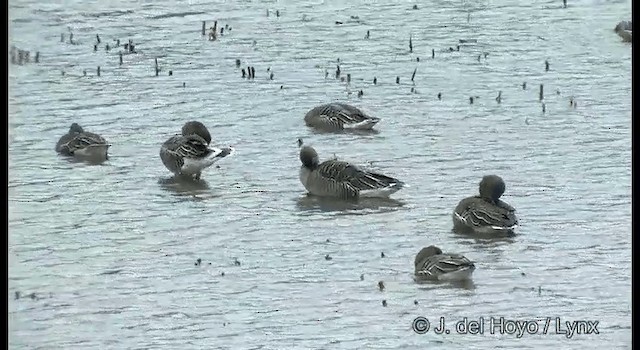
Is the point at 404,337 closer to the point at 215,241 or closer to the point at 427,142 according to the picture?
the point at 215,241

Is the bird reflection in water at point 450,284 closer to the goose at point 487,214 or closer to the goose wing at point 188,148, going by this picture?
the goose at point 487,214

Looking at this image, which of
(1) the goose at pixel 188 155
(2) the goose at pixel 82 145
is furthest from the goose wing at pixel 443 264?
(2) the goose at pixel 82 145

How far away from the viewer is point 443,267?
33.5ft

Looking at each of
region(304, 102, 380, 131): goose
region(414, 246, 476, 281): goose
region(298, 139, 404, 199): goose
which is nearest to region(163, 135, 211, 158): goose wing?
region(298, 139, 404, 199): goose

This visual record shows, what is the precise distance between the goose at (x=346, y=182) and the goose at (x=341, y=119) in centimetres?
142

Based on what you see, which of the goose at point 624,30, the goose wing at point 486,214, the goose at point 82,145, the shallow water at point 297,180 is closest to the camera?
the shallow water at point 297,180

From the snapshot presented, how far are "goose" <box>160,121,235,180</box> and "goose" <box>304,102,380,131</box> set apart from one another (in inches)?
53.5

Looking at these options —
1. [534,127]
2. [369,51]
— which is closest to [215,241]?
[534,127]

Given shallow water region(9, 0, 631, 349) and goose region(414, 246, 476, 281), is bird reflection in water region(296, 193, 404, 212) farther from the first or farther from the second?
goose region(414, 246, 476, 281)

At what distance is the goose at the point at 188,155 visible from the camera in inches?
485

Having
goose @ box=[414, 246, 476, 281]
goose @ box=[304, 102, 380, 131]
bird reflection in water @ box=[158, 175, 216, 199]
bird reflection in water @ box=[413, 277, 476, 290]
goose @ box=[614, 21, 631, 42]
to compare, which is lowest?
bird reflection in water @ box=[413, 277, 476, 290]

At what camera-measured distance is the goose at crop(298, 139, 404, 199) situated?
11.9 m

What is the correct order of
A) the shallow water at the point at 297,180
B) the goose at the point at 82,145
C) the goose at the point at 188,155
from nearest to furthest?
1. the shallow water at the point at 297,180
2. the goose at the point at 188,155
3. the goose at the point at 82,145

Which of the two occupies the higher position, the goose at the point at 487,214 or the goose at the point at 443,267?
the goose at the point at 487,214
